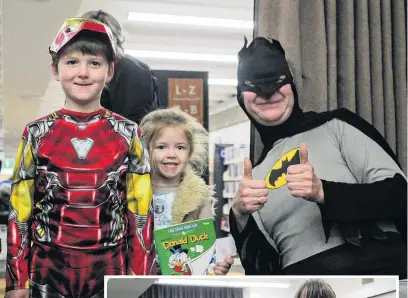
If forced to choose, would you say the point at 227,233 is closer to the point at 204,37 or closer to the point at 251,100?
the point at 251,100

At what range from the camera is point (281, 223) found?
6.50 feet

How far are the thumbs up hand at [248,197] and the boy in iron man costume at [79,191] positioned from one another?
0.31 meters

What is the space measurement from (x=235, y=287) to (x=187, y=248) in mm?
231

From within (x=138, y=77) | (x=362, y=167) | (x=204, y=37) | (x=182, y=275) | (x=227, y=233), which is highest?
(x=204, y=37)

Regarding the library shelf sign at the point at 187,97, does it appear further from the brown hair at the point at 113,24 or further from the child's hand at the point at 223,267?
the child's hand at the point at 223,267

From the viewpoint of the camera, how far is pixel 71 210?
1.75m

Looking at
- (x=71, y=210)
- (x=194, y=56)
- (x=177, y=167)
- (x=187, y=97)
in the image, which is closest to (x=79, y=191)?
(x=71, y=210)

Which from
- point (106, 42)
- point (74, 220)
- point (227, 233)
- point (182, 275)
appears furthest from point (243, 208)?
point (106, 42)

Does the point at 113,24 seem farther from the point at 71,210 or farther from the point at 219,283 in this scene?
the point at 219,283

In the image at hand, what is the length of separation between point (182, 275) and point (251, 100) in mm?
648

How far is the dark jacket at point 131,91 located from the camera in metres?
1.86

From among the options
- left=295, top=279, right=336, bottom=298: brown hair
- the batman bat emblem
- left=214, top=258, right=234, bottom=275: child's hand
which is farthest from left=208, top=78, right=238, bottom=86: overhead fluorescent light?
left=295, top=279, right=336, bottom=298: brown hair

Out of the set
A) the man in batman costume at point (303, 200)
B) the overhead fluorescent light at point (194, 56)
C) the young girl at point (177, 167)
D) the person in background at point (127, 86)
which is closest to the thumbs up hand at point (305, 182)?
the man in batman costume at point (303, 200)

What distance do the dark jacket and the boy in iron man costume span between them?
0.04 meters
